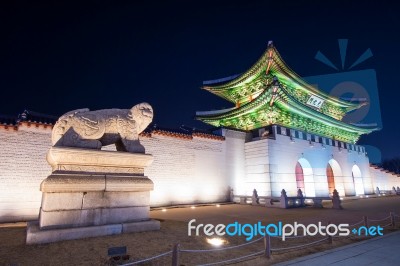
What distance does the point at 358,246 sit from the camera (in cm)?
559

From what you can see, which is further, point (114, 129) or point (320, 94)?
point (320, 94)

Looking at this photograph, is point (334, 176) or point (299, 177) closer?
point (299, 177)

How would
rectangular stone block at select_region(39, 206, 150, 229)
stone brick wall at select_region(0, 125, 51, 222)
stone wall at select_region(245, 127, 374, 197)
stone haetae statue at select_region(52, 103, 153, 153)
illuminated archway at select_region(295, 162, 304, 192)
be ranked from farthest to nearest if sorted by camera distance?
illuminated archway at select_region(295, 162, 304, 192)
stone wall at select_region(245, 127, 374, 197)
stone brick wall at select_region(0, 125, 51, 222)
stone haetae statue at select_region(52, 103, 153, 153)
rectangular stone block at select_region(39, 206, 150, 229)

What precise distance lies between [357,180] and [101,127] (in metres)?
28.0

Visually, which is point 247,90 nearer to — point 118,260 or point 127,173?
point 127,173

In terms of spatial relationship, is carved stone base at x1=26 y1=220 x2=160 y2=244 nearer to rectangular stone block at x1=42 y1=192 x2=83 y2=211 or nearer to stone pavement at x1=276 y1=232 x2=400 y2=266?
rectangular stone block at x1=42 y1=192 x2=83 y2=211

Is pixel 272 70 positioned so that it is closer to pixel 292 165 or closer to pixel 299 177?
pixel 292 165

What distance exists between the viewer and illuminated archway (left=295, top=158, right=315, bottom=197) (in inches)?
766

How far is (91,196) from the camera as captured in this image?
526 centimetres

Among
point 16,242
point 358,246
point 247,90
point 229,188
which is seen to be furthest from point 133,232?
point 247,90

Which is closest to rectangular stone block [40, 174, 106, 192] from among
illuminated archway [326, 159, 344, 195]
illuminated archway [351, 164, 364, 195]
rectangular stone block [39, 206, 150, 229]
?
rectangular stone block [39, 206, 150, 229]

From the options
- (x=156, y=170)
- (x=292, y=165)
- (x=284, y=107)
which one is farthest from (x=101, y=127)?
(x=292, y=165)

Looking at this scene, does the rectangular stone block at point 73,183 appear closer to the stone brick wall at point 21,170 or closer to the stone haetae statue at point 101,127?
the stone haetae statue at point 101,127

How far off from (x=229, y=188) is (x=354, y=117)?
29.7 metres
